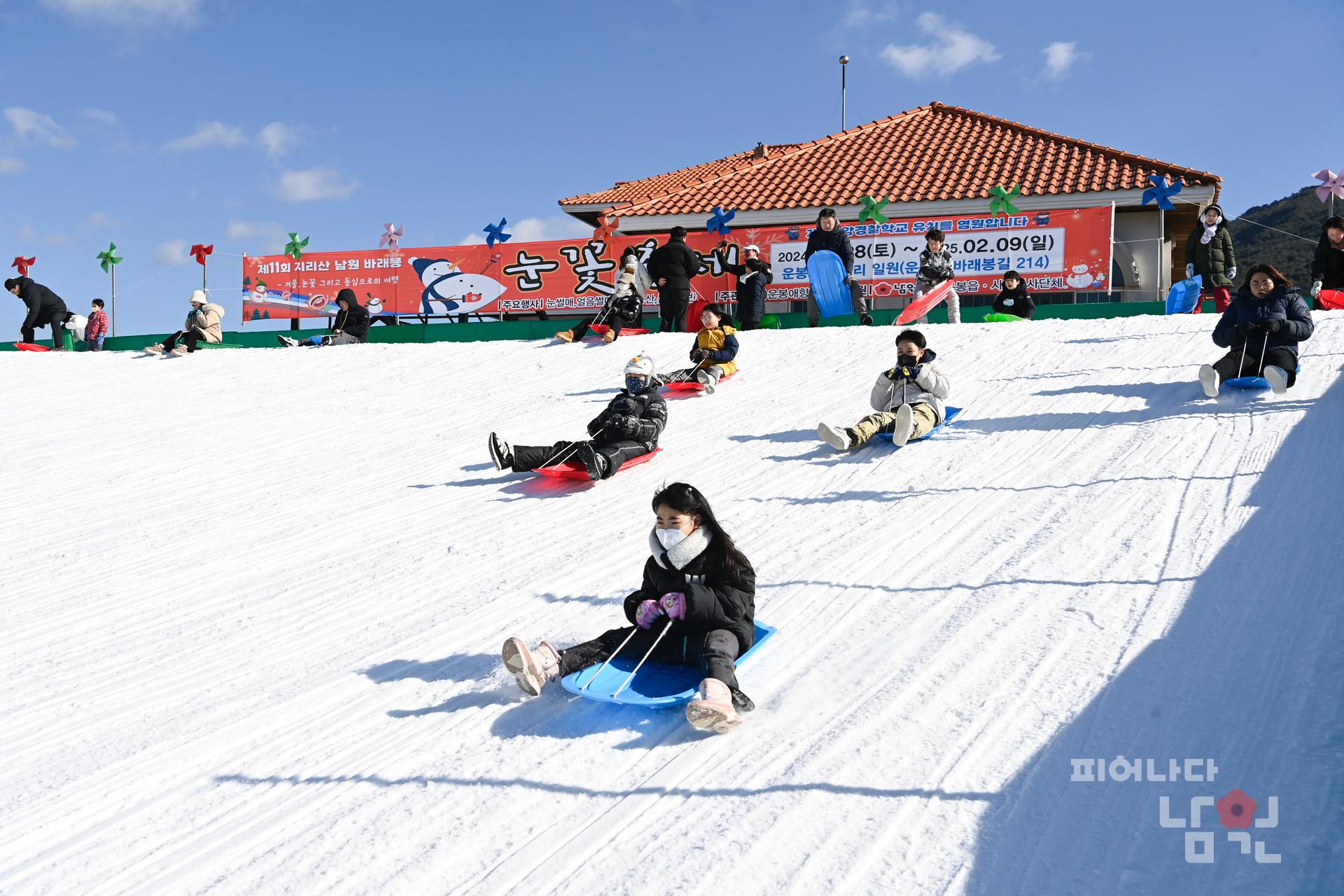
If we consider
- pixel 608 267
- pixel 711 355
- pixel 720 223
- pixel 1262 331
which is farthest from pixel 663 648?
pixel 720 223

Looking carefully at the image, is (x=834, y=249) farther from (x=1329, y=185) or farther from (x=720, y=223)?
(x=1329, y=185)

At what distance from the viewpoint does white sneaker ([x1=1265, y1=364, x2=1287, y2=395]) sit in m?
6.67

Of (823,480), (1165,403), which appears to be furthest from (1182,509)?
(1165,403)

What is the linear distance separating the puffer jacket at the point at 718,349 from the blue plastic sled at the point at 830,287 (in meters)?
3.39

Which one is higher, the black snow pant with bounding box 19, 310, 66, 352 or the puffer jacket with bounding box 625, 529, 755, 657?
the black snow pant with bounding box 19, 310, 66, 352

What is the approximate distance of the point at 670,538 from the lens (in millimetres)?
3482

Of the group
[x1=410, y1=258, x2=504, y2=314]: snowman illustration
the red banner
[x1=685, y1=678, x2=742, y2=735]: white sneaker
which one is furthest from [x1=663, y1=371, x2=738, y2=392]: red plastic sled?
[x1=410, y1=258, x2=504, y2=314]: snowman illustration

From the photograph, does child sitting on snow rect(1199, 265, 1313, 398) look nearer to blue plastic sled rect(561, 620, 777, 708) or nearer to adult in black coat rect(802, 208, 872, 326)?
blue plastic sled rect(561, 620, 777, 708)

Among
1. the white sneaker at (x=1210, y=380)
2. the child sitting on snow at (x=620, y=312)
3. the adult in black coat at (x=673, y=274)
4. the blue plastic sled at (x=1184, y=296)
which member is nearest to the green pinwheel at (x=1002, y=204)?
the blue plastic sled at (x=1184, y=296)

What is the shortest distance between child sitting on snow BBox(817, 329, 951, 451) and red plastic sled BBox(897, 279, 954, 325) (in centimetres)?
450

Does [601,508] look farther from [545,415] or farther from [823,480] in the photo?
[545,415]

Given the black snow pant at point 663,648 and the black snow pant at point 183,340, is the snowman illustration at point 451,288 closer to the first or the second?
the black snow pant at point 183,340

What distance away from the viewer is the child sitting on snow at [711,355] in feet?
30.9

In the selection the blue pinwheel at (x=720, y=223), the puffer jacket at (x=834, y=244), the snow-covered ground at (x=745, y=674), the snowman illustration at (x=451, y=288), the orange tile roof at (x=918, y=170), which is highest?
the orange tile roof at (x=918, y=170)
